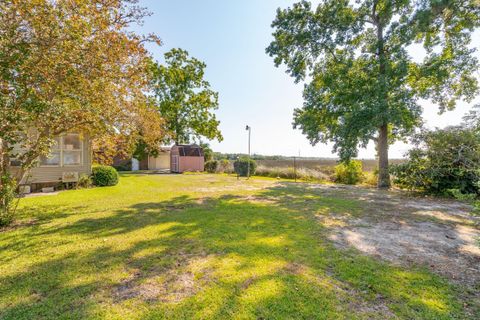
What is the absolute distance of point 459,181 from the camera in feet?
27.3

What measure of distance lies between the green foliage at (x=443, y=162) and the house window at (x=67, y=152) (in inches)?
563

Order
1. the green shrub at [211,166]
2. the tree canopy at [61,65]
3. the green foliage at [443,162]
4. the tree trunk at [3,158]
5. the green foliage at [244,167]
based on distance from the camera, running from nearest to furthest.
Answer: the tree canopy at [61,65]
the tree trunk at [3,158]
the green foliage at [443,162]
the green foliage at [244,167]
the green shrub at [211,166]

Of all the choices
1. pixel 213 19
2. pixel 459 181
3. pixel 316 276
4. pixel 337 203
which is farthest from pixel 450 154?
pixel 213 19

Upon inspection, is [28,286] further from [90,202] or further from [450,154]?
[450,154]

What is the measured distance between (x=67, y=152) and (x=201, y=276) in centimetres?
1097

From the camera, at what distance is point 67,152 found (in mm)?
10656

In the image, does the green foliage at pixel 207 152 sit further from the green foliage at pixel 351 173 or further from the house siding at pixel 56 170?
the house siding at pixel 56 170

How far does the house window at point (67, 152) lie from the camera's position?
33.7 feet

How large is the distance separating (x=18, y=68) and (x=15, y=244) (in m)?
3.06

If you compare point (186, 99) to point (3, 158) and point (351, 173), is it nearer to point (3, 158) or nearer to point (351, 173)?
point (351, 173)

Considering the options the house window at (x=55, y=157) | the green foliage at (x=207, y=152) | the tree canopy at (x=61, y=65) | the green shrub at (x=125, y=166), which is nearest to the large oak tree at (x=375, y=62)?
the tree canopy at (x=61, y=65)

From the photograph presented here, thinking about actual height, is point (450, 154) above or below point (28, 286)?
above

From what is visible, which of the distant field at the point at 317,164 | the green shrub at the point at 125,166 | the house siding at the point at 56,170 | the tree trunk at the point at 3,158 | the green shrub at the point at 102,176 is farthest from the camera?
the green shrub at the point at 125,166

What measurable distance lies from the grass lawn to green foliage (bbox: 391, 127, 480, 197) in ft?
21.9
